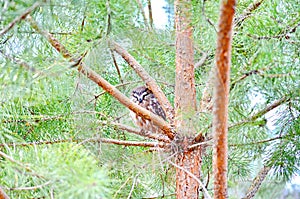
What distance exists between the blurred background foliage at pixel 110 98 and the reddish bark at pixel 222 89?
2.7 inches

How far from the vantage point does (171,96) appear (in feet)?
2.91

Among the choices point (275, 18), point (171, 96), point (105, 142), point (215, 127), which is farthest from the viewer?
point (171, 96)

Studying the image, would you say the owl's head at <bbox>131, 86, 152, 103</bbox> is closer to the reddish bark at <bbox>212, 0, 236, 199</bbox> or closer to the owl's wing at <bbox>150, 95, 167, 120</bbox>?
the owl's wing at <bbox>150, 95, 167, 120</bbox>

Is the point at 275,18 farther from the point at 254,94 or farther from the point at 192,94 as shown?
the point at 192,94

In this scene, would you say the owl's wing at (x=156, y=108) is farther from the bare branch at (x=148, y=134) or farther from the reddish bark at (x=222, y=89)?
the reddish bark at (x=222, y=89)

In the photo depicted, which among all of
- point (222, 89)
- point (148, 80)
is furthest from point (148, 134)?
point (222, 89)

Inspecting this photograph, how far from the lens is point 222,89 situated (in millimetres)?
434

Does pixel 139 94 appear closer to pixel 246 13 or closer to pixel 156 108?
pixel 156 108

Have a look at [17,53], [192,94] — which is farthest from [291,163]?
[17,53]

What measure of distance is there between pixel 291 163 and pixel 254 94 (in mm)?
233

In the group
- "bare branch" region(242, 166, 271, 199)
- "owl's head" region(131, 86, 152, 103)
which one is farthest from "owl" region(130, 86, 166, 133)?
"bare branch" region(242, 166, 271, 199)

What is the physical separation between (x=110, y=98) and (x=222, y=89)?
473 millimetres

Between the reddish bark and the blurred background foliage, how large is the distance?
7 cm

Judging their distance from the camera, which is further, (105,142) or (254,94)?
(105,142)
